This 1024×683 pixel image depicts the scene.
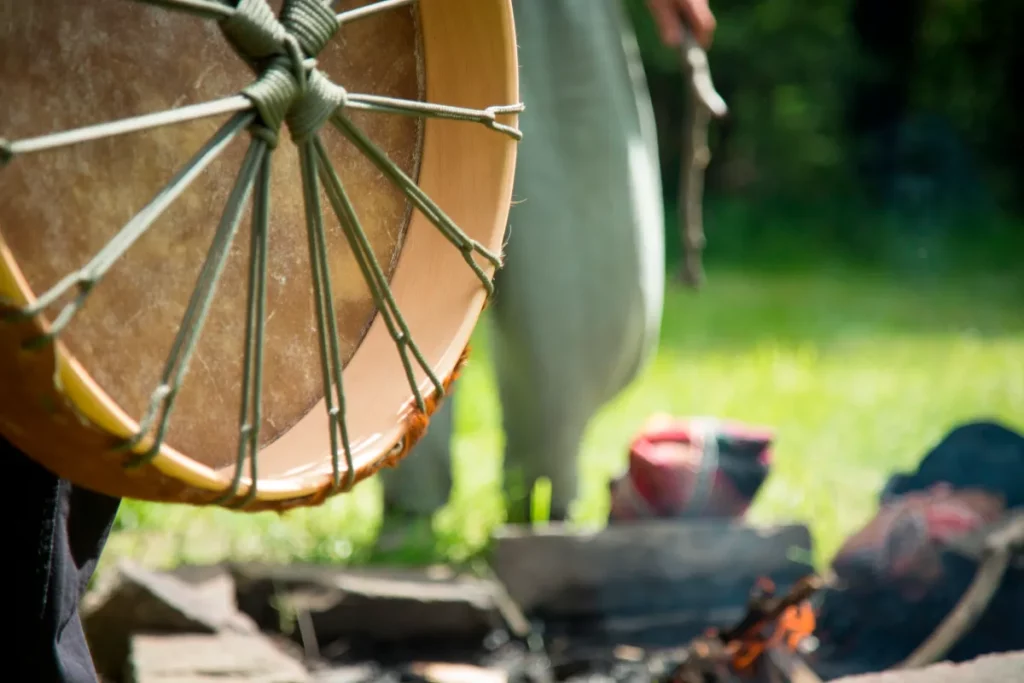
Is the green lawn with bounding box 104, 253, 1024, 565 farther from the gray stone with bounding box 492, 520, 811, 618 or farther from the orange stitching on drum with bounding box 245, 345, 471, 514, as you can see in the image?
the orange stitching on drum with bounding box 245, 345, 471, 514

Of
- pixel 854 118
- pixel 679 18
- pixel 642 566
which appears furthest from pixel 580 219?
A: pixel 854 118

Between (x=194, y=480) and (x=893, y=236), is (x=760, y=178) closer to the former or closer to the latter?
(x=893, y=236)

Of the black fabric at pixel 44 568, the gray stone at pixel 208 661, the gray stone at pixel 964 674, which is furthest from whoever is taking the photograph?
the gray stone at pixel 208 661

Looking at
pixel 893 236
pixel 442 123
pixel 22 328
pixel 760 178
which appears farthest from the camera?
pixel 760 178

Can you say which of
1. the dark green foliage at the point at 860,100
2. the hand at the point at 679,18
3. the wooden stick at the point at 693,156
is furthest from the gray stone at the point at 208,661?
the dark green foliage at the point at 860,100

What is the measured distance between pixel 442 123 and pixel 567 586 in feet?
4.04

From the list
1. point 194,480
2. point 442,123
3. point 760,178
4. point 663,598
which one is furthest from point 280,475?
point 760,178

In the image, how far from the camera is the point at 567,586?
2.46m

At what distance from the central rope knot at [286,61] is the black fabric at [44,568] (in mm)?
464

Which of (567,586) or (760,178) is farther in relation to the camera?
(760,178)

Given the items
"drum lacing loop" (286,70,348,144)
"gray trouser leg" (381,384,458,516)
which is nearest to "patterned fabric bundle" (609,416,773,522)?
"gray trouser leg" (381,384,458,516)

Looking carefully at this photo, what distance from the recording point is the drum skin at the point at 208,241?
1106 millimetres

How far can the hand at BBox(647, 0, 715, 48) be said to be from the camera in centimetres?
231

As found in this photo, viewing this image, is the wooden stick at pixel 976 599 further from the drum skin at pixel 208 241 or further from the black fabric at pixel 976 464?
the drum skin at pixel 208 241
